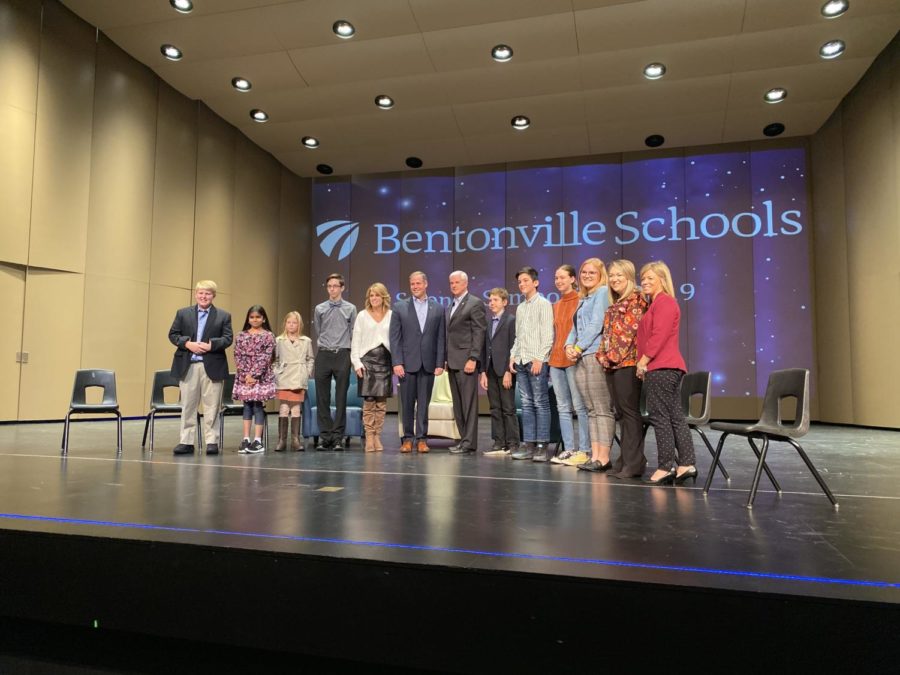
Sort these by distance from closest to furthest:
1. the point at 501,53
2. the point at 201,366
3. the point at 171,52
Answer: the point at 201,366, the point at 501,53, the point at 171,52

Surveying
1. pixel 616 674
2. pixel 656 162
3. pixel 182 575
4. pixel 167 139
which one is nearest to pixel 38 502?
pixel 182 575

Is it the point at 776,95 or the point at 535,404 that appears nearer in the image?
the point at 535,404

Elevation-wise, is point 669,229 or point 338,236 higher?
point 338,236

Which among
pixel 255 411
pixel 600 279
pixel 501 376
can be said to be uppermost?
pixel 600 279

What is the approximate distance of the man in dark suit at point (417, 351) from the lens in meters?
4.73

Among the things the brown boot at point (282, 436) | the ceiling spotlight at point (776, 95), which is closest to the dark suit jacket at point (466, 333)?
the brown boot at point (282, 436)

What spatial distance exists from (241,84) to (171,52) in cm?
96

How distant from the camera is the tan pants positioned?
4484 millimetres

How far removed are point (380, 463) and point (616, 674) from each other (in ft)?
8.89

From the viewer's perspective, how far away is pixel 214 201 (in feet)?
29.6

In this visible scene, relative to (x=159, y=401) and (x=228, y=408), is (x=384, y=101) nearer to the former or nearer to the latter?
(x=228, y=408)

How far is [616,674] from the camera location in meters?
1.41

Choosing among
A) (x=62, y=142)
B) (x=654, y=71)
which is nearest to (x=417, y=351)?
(x=62, y=142)

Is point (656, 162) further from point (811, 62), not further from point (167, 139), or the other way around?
point (167, 139)
